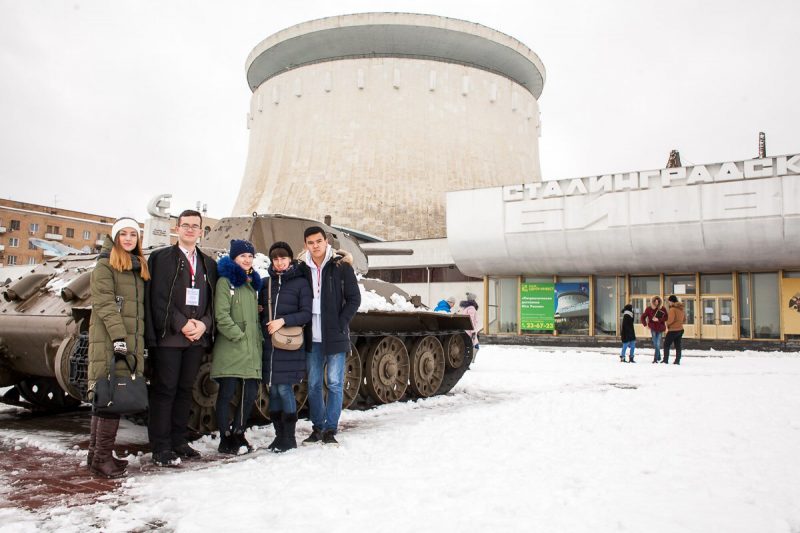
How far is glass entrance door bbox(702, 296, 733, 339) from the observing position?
865 inches

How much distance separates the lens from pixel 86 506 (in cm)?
383

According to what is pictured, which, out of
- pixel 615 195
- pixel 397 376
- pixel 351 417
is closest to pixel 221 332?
pixel 351 417

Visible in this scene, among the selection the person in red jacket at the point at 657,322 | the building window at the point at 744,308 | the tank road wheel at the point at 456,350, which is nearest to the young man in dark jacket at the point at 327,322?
the tank road wheel at the point at 456,350

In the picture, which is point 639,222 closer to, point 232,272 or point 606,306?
point 606,306

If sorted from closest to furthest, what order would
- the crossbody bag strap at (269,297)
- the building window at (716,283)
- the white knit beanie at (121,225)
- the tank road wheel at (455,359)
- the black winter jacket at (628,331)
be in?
the white knit beanie at (121,225)
the crossbody bag strap at (269,297)
the tank road wheel at (455,359)
the black winter jacket at (628,331)
the building window at (716,283)

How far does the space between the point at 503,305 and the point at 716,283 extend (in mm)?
7508

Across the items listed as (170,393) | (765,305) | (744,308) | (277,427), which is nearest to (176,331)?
(170,393)

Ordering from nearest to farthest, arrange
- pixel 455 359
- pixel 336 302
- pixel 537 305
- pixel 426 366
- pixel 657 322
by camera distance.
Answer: pixel 336 302 < pixel 426 366 < pixel 455 359 < pixel 657 322 < pixel 537 305

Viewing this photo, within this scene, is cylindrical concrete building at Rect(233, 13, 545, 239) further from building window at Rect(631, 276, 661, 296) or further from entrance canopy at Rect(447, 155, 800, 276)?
building window at Rect(631, 276, 661, 296)

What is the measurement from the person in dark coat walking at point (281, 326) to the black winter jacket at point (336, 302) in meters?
0.14

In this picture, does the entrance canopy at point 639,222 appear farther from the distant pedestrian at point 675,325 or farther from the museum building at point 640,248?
the distant pedestrian at point 675,325

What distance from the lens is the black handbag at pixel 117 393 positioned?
4492mm

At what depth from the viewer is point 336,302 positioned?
5.75 metres

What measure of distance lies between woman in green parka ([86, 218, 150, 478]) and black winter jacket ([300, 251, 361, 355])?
4.71ft
